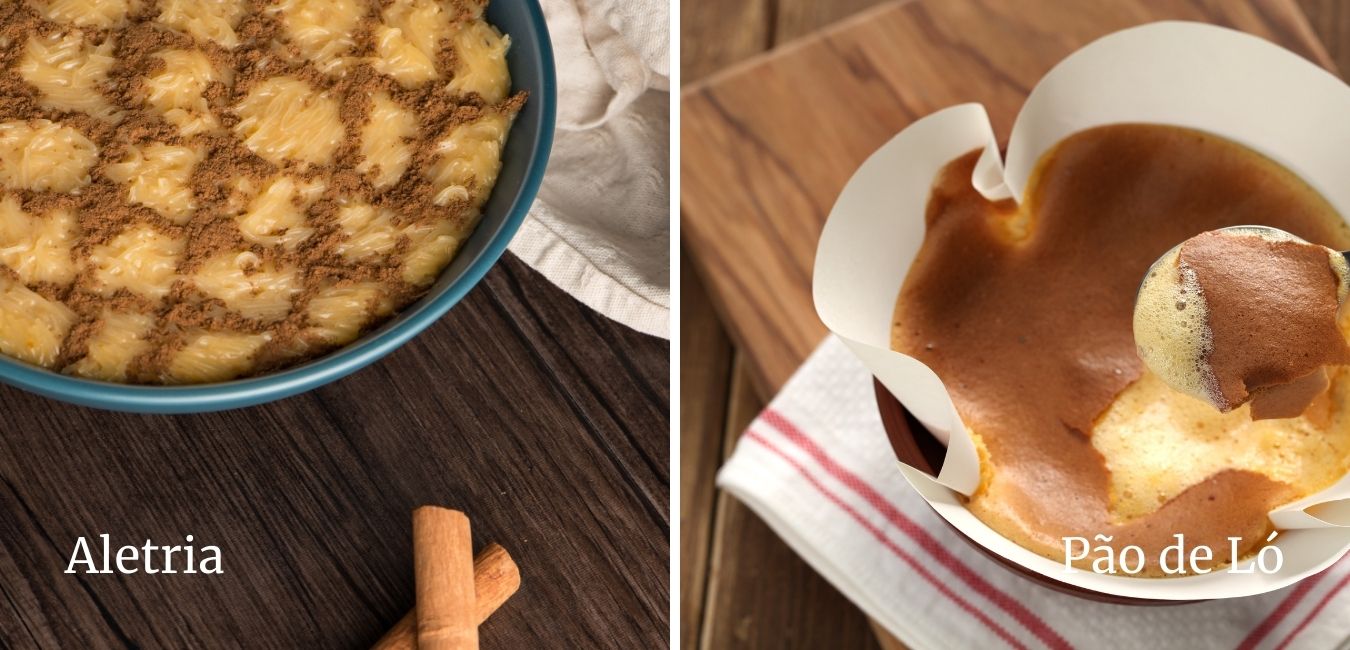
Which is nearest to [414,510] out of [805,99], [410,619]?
[410,619]

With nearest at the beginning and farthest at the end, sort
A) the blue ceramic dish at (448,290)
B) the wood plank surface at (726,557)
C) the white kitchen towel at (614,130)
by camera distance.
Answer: the blue ceramic dish at (448,290) < the white kitchen towel at (614,130) < the wood plank surface at (726,557)

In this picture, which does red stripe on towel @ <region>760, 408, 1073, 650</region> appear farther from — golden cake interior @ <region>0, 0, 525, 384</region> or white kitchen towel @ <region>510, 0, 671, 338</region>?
golden cake interior @ <region>0, 0, 525, 384</region>

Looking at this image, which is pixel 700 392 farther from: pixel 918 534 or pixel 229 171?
pixel 229 171

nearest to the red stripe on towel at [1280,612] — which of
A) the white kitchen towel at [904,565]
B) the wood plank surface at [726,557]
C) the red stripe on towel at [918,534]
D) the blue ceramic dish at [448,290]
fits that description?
the white kitchen towel at [904,565]

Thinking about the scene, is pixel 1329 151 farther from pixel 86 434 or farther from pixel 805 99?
pixel 86 434

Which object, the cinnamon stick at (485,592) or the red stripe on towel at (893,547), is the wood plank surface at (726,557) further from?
the cinnamon stick at (485,592)

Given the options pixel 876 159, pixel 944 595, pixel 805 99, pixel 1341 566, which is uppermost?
pixel 876 159

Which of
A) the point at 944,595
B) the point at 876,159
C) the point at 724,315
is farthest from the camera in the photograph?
the point at 724,315
